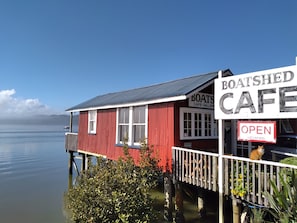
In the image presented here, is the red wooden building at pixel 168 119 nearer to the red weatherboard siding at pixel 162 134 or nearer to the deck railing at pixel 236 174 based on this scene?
the red weatherboard siding at pixel 162 134

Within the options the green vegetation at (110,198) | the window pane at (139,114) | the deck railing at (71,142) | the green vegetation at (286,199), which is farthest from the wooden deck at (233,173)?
the deck railing at (71,142)

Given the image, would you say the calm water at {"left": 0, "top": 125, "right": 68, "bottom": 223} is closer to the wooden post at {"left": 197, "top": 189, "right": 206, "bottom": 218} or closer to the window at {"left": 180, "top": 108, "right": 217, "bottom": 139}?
the wooden post at {"left": 197, "top": 189, "right": 206, "bottom": 218}

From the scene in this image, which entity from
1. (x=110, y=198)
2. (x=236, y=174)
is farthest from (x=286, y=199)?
(x=110, y=198)

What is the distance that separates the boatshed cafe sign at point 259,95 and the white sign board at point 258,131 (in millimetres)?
267

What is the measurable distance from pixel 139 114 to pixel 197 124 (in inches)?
114

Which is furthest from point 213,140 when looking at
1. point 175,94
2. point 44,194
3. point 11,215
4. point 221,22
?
point 44,194

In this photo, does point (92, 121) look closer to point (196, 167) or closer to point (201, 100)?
point (201, 100)

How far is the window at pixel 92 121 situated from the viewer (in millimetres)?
16519

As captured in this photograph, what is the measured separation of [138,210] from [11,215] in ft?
30.3

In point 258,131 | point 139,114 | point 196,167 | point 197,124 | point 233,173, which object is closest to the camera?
point 258,131

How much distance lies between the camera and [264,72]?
716 centimetres

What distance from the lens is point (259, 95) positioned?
285 inches

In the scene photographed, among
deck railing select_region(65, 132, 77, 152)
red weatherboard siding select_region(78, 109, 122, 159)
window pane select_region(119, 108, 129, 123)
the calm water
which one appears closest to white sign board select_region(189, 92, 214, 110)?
window pane select_region(119, 108, 129, 123)

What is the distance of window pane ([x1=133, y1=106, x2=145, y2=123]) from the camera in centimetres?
1219
